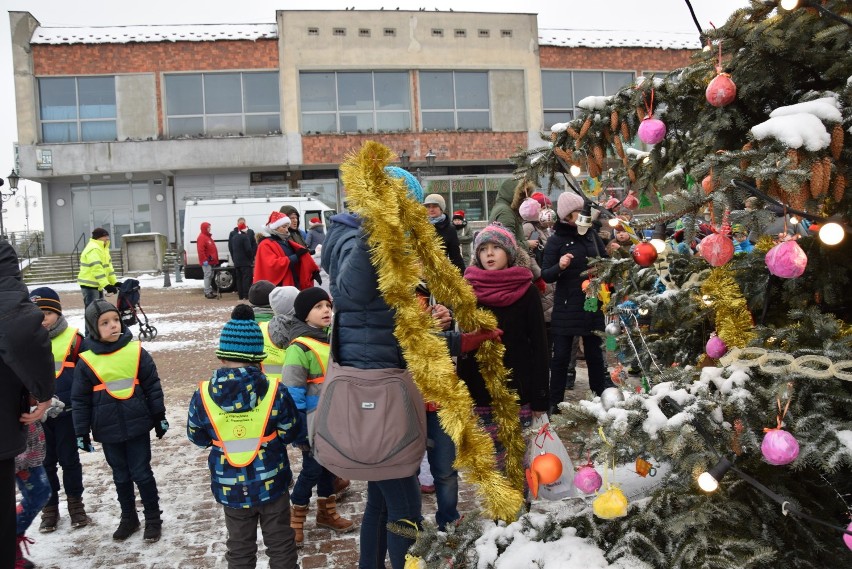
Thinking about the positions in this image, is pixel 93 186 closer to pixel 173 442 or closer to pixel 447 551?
pixel 173 442

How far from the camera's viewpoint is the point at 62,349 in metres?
4.42

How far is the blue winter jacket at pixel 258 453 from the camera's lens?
10.3 ft

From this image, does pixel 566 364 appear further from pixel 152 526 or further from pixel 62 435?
pixel 62 435

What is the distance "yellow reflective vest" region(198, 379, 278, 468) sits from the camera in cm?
315

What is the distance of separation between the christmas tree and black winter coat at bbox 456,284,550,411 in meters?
0.74

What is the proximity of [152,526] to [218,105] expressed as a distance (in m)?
28.7

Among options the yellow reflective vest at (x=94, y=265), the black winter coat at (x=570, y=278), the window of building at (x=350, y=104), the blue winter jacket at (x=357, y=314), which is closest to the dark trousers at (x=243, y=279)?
the yellow reflective vest at (x=94, y=265)

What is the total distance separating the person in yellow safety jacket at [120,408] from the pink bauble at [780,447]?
11.1 feet

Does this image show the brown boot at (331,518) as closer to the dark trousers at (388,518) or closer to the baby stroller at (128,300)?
the dark trousers at (388,518)

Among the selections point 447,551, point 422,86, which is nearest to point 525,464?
point 447,551

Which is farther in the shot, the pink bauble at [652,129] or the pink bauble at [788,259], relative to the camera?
the pink bauble at [652,129]

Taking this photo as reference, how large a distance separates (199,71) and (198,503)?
94.5 feet

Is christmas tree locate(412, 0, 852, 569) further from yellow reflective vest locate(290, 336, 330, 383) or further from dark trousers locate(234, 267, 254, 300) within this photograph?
dark trousers locate(234, 267, 254, 300)

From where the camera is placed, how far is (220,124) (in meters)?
30.0
